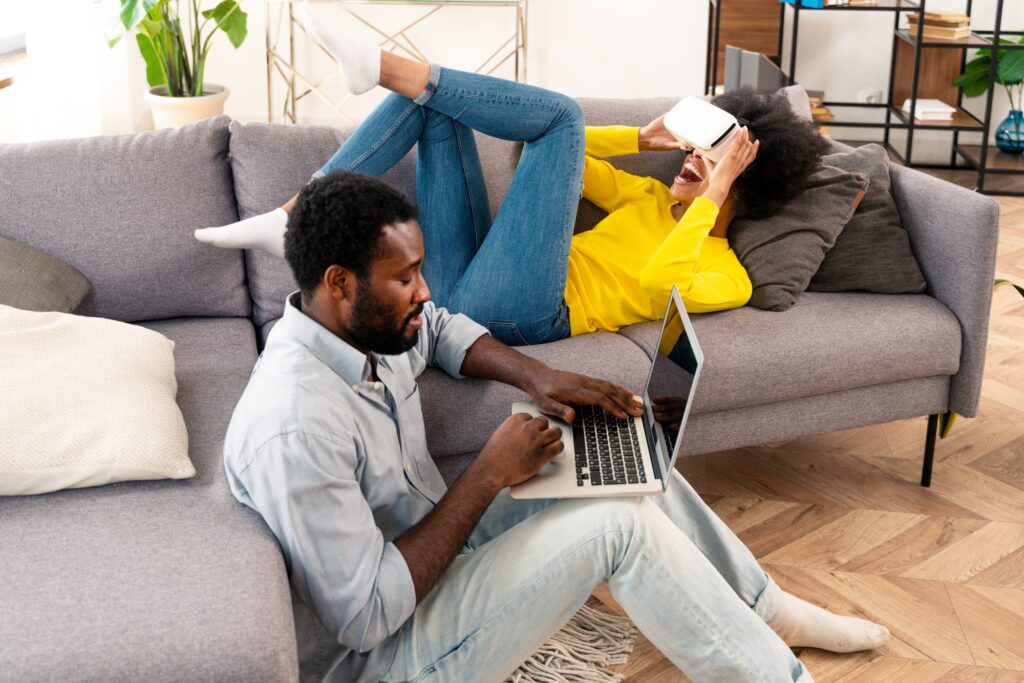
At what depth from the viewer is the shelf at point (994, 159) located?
4.39 m

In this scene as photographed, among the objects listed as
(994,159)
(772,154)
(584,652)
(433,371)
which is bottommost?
(584,652)

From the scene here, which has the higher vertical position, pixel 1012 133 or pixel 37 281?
pixel 37 281

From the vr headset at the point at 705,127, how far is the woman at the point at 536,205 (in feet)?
0.10

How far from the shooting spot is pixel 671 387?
160 centimetres

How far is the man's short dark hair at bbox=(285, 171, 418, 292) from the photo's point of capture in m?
1.31

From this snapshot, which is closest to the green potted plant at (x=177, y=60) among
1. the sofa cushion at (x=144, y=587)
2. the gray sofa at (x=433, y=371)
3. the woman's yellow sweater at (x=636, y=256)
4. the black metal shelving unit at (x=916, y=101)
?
the black metal shelving unit at (x=916, y=101)

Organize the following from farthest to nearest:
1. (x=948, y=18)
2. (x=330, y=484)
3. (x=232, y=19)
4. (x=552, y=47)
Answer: (x=552, y=47), (x=948, y=18), (x=232, y=19), (x=330, y=484)

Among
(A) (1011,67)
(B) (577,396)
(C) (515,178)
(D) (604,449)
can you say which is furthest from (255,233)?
(A) (1011,67)

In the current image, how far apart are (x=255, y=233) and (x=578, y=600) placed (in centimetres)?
105

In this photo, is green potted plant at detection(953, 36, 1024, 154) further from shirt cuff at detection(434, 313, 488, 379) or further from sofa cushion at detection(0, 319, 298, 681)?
sofa cushion at detection(0, 319, 298, 681)

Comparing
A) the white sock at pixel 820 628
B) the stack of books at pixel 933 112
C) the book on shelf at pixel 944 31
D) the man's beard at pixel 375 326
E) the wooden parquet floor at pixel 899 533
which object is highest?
the book on shelf at pixel 944 31

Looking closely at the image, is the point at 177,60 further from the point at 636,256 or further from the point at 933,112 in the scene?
the point at 933,112

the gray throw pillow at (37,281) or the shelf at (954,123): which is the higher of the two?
the gray throw pillow at (37,281)

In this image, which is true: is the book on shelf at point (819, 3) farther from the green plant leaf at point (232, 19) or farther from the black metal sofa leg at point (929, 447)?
the black metal sofa leg at point (929, 447)
